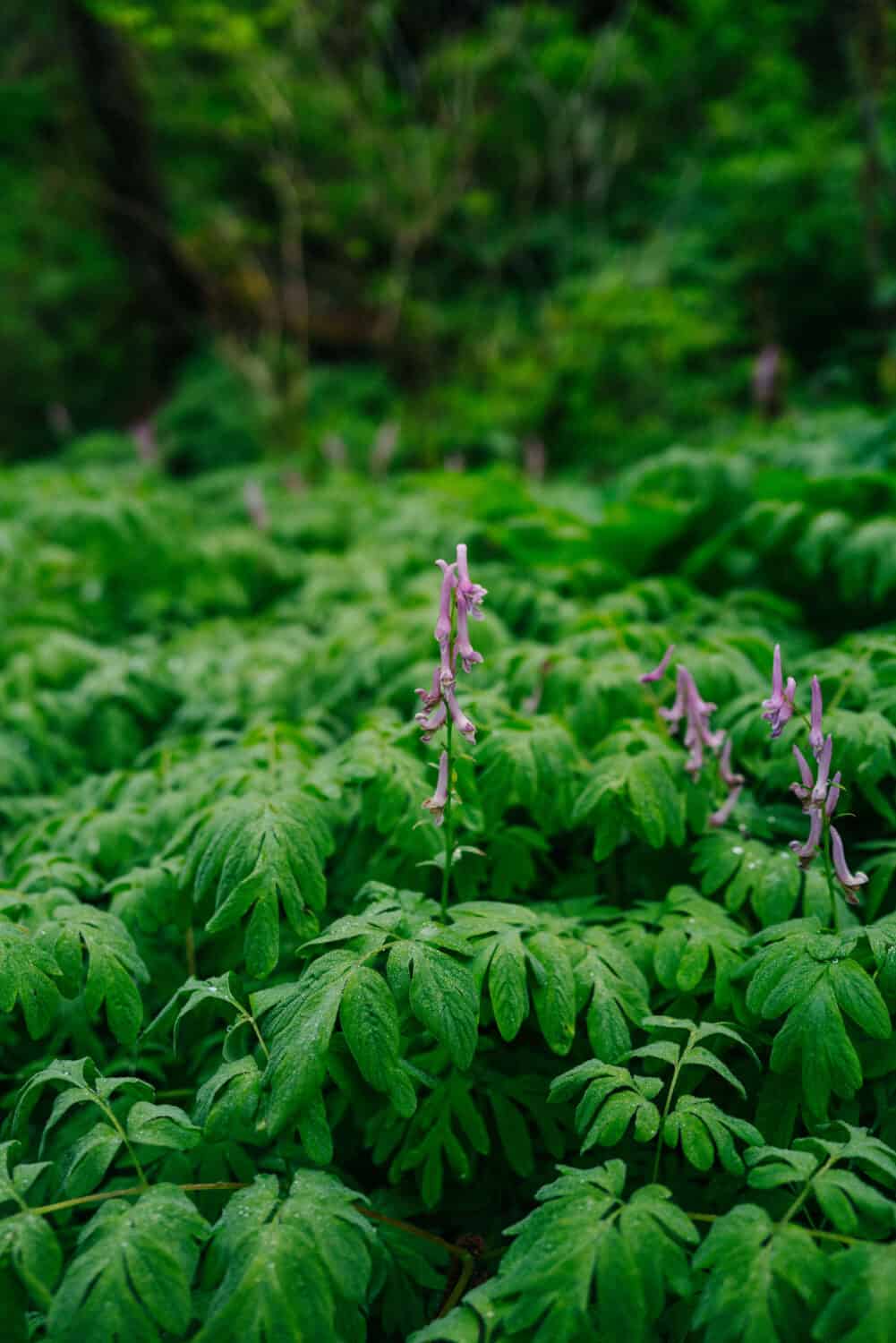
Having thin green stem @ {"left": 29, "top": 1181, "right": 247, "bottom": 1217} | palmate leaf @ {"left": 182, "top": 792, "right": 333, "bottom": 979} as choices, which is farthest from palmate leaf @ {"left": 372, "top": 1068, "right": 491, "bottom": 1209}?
palmate leaf @ {"left": 182, "top": 792, "right": 333, "bottom": 979}

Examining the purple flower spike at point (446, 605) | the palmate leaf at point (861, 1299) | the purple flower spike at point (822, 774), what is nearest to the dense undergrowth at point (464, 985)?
the palmate leaf at point (861, 1299)

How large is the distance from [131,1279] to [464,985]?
651 millimetres

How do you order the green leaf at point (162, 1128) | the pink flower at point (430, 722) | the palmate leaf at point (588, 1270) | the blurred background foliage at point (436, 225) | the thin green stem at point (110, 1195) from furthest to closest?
1. the blurred background foliage at point (436, 225)
2. the pink flower at point (430, 722)
3. the green leaf at point (162, 1128)
4. the thin green stem at point (110, 1195)
5. the palmate leaf at point (588, 1270)

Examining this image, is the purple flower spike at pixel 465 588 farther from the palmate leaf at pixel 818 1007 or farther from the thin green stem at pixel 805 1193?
the thin green stem at pixel 805 1193

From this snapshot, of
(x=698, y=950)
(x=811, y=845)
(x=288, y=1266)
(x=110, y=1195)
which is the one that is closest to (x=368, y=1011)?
(x=288, y=1266)

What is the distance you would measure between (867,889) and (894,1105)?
2.01 ft

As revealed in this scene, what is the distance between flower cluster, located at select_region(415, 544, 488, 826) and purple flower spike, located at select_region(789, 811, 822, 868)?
2.20ft

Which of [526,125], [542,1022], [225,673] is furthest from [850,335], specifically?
[542,1022]

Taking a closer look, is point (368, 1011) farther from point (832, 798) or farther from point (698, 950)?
point (832, 798)

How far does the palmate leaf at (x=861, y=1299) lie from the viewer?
48.1 inches

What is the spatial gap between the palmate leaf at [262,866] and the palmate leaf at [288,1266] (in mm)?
436

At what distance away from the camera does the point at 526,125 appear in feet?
35.6

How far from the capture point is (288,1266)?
135 cm

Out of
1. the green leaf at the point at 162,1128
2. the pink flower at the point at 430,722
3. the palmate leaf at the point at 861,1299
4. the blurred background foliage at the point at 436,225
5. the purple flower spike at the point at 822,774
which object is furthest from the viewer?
the blurred background foliage at the point at 436,225
